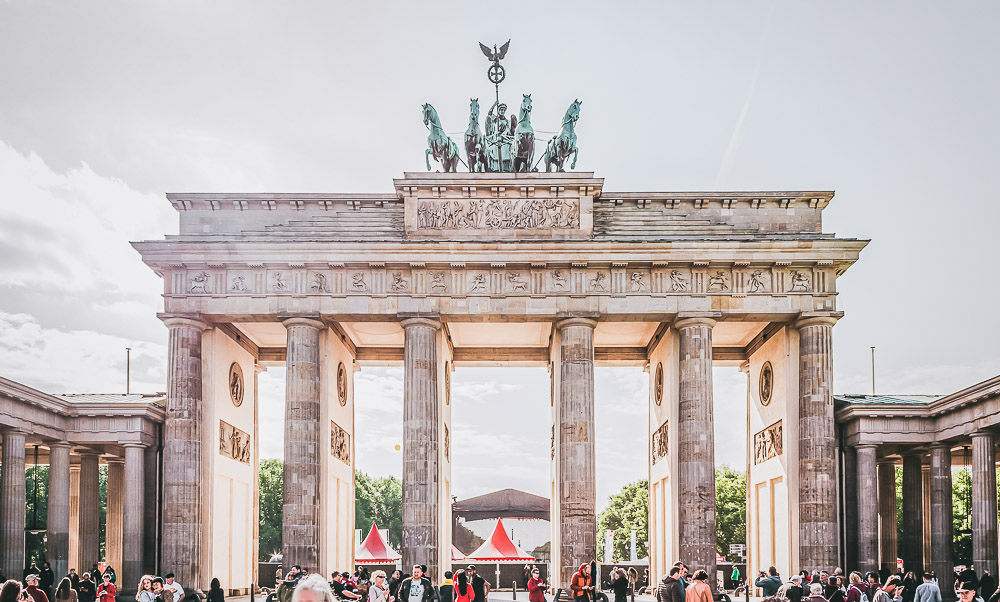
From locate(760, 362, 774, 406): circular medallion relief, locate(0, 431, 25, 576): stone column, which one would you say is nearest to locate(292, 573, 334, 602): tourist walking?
locate(0, 431, 25, 576): stone column

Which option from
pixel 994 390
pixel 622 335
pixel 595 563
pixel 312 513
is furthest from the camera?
pixel 622 335

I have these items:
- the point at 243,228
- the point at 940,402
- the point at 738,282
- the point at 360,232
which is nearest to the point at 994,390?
the point at 940,402

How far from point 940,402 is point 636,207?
1333 centimetres

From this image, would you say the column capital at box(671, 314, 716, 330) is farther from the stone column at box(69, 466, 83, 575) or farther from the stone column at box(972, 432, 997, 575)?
the stone column at box(69, 466, 83, 575)

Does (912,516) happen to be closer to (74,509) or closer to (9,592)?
(9,592)

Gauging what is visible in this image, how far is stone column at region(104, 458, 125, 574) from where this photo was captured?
50094 mm

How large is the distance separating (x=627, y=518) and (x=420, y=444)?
70218 millimetres

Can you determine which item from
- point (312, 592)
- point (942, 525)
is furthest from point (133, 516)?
point (312, 592)

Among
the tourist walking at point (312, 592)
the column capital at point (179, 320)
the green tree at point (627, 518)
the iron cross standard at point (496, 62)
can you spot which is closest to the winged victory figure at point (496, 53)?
the iron cross standard at point (496, 62)

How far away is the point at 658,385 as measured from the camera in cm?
4731

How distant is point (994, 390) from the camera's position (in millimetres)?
34719

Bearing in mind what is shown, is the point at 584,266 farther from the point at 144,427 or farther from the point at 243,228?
the point at 144,427

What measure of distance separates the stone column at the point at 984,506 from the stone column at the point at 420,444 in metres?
18.8

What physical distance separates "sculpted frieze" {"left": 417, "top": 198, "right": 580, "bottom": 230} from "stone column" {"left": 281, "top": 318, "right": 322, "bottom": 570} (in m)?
6.06
